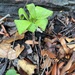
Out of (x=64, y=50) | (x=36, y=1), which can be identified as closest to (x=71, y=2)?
(x=36, y=1)

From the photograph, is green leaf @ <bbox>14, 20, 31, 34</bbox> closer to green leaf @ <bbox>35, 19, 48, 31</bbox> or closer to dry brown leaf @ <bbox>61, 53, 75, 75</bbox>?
green leaf @ <bbox>35, 19, 48, 31</bbox>

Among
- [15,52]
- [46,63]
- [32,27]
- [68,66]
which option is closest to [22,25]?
[32,27]

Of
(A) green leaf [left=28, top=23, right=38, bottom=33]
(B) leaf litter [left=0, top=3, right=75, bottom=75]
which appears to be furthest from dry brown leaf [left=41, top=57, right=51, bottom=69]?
(A) green leaf [left=28, top=23, right=38, bottom=33]

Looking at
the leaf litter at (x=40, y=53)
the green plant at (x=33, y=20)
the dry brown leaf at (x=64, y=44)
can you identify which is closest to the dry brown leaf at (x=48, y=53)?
the leaf litter at (x=40, y=53)

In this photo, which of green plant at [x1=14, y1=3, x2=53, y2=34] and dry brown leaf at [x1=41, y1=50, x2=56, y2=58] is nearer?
green plant at [x1=14, y1=3, x2=53, y2=34]

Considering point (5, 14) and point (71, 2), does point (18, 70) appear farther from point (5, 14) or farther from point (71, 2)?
point (71, 2)

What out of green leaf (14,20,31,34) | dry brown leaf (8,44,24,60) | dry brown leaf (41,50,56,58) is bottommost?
dry brown leaf (41,50,56,58)

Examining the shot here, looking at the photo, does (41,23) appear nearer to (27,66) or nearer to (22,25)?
(22,25)
